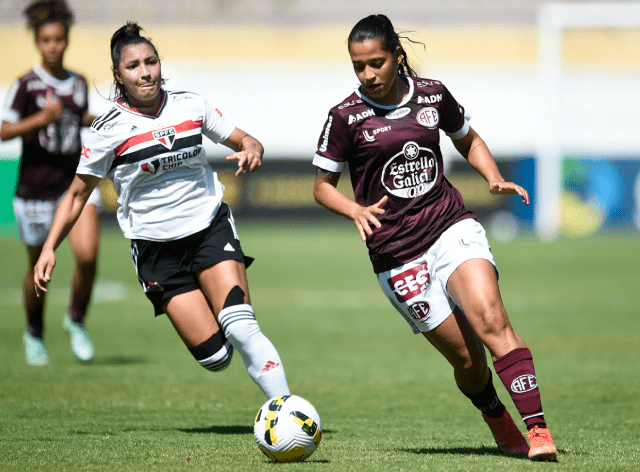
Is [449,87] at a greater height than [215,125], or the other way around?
[215,125]

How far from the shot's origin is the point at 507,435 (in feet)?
15.2

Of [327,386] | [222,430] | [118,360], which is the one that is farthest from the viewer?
[118,360]

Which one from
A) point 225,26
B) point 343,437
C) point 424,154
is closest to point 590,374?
point 343,437

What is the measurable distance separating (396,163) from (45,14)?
3.94 m

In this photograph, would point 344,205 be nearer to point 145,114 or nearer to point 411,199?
point 411,199

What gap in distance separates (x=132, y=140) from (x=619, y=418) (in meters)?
3.42

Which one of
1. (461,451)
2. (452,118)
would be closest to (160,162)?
(452,118)

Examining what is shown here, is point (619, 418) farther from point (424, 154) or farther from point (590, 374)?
point (424, 154)

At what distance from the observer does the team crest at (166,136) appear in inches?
194

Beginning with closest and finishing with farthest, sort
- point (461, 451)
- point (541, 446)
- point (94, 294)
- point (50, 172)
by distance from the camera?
1. point (541, 446)
2. point (461, 451)
3. point (50, 172)
4. point (94, 294)

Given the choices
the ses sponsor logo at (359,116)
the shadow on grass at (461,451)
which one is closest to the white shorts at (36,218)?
the ses sponsor logo at (359,116)

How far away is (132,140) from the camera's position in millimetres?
4906

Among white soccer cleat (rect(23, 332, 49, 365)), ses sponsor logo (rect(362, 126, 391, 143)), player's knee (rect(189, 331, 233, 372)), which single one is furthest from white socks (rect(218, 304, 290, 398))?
white soccer cleat (rect(23, 332, 49, 365))

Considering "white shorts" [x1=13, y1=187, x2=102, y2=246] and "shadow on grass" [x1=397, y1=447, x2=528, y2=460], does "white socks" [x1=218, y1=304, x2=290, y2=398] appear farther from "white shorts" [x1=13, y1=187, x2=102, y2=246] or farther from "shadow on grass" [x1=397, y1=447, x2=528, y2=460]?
"white shorts" [x1=13, y1=187, x2=102, y2=246]
